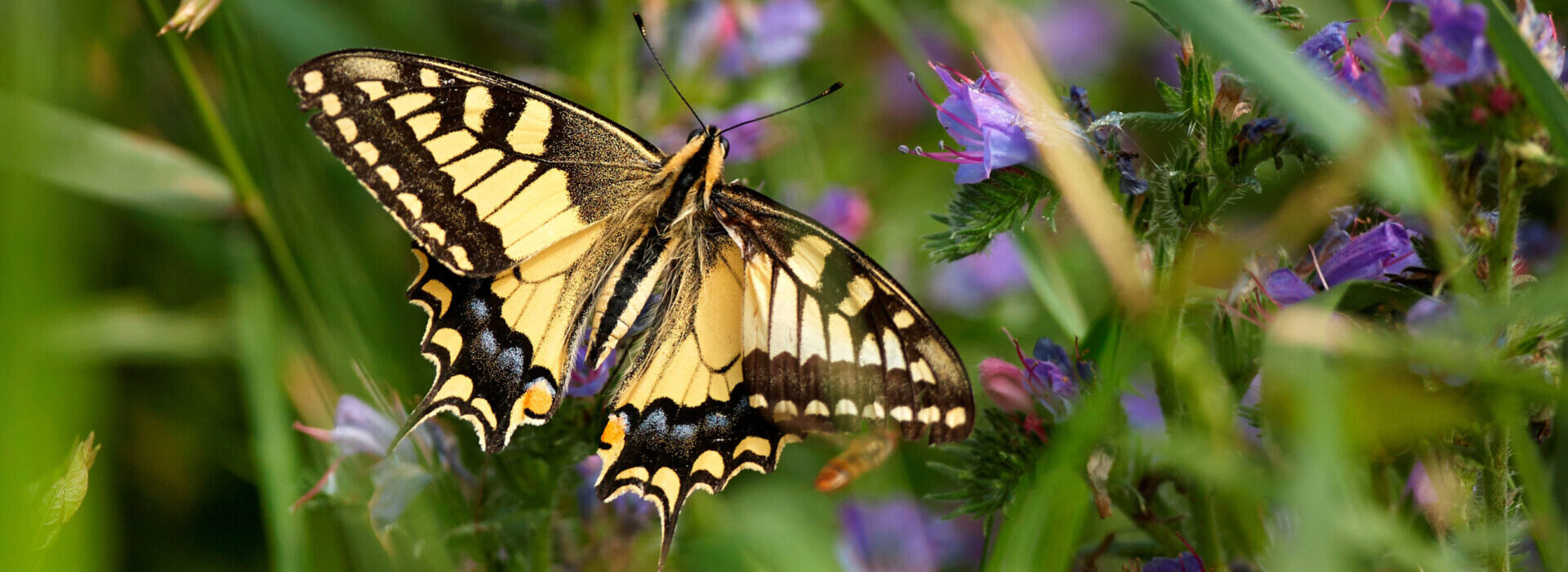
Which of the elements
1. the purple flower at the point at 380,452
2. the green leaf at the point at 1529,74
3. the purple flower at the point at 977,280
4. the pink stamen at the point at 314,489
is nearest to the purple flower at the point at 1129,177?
the green leaf at the point at 1529,74

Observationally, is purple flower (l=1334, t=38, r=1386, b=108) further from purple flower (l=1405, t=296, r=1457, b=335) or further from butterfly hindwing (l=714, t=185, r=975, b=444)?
butterfly hindwing (l=714, t=185, r=975, b=444)

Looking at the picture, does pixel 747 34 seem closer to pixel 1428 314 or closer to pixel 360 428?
pixel 360 428

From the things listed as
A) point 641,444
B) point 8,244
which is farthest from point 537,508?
point 8,244

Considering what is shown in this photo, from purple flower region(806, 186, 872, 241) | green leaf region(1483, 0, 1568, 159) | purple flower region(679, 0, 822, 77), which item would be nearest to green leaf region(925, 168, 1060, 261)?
green leaf region(1483, 0, 1568, 159)

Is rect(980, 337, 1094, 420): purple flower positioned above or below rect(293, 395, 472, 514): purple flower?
below

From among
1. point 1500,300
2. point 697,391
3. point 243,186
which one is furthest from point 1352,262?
point 243,186

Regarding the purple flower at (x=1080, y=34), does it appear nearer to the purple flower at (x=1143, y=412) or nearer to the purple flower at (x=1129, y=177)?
the purple flower at (x=1143, y=412)

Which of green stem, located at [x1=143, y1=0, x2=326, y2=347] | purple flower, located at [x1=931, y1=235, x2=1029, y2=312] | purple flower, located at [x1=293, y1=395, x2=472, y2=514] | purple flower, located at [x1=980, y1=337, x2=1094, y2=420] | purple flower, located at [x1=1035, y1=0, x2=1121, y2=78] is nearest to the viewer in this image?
purple flower, located at [x1=980, y1=337, x2=1094, y2=420]

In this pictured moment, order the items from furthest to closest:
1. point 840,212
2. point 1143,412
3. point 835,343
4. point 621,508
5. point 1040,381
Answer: point 840,212
point 621,508
point 1143,412
point 835,343
point 1040,381
